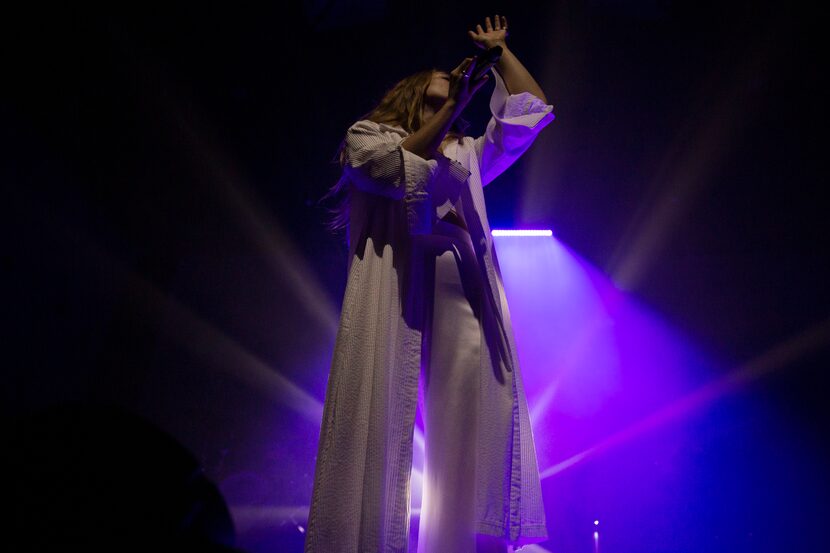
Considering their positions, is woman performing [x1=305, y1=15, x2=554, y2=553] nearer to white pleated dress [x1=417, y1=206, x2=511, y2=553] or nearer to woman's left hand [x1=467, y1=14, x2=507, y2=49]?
white pleated dress [x1=417, y1=206, x2=511, y2=553]

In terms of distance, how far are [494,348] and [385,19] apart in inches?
74.1

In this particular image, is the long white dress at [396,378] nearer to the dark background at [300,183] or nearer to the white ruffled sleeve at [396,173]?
the white ruffled sleeve at [396,173]

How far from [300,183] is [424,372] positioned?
6.23ft

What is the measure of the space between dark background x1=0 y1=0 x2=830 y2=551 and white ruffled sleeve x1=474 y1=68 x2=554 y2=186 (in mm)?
1210

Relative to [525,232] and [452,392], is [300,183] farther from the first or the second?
[452,392]

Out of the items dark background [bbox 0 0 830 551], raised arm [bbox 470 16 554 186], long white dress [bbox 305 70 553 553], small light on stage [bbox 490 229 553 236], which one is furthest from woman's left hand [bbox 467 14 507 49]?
small light on stage [bbox 490 229 553 236]

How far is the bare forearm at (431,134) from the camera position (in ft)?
4.04

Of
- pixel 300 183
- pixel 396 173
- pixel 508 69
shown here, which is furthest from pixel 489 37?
pixel 300 183

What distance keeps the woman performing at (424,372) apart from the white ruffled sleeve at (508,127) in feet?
0.07

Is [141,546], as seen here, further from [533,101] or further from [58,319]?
[58,319]

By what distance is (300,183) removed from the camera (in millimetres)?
2895

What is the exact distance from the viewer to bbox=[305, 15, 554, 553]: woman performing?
3.52 ft

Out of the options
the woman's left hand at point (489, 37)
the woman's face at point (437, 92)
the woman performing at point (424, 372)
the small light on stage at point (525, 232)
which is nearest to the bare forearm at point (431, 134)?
the woman performing at point (424, 372)

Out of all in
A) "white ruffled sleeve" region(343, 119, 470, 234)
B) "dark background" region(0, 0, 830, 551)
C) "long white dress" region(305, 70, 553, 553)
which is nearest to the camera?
"long white dress" region(305, 70, 553, 553)
